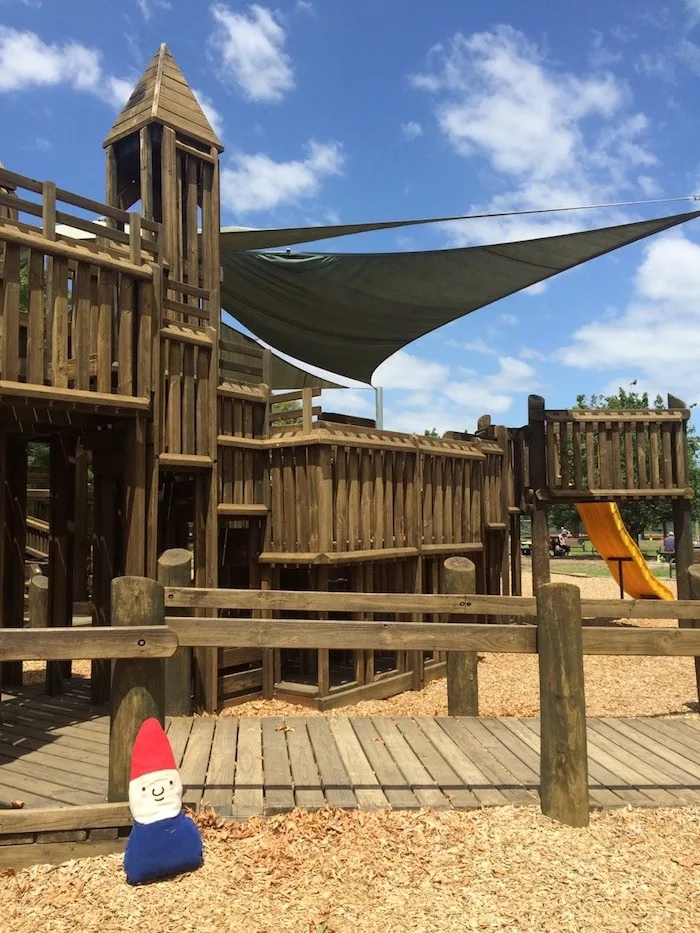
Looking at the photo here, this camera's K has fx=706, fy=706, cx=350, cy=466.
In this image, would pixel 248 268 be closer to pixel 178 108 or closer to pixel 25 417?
pixel 178 108

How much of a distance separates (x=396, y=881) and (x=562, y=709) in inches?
50.4

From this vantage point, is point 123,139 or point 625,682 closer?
point 123,139

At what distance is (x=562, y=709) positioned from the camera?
3.96 metres

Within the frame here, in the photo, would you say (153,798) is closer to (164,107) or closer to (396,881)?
(396,881)

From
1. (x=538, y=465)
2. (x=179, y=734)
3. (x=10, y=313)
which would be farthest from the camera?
(x=538, y=465)

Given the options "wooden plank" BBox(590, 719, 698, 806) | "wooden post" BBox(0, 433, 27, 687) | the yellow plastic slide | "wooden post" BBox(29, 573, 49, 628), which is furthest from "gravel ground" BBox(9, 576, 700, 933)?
the yellow plastic slide

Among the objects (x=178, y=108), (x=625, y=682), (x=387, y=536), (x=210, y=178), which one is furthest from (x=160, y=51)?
(x=625, y=682)

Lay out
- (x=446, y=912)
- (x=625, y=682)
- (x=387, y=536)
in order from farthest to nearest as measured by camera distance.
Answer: (x=625, y=682) < (x=387, y=536) < (x=446, y=912)

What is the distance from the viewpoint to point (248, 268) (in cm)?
1298

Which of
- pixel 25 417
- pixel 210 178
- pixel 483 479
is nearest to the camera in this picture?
pixel 25 417

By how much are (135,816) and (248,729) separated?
200 cm

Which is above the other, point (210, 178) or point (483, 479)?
point (210, 178)

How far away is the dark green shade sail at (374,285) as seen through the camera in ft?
36.8

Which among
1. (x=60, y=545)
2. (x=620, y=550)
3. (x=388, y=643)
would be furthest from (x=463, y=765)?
(x=620, y=550)
